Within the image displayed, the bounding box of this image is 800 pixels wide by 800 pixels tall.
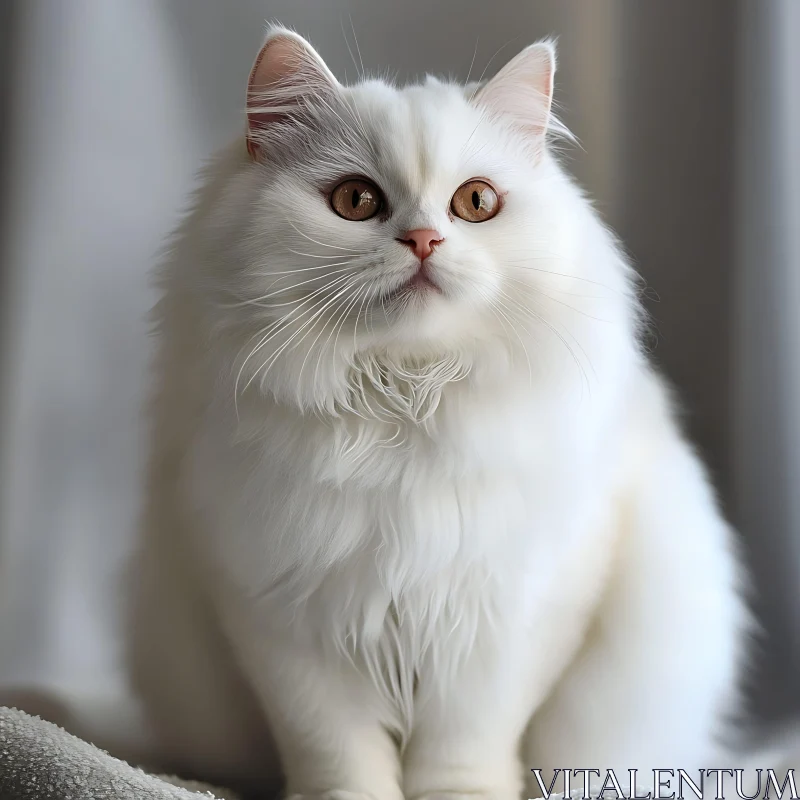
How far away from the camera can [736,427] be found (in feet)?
5.86

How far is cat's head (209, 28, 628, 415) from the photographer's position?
41.8 inches

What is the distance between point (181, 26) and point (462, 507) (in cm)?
122

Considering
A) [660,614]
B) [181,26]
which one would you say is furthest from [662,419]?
[181,26]

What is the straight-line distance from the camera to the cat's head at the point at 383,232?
3.48 feet

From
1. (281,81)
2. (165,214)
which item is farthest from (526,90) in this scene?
(165,214)

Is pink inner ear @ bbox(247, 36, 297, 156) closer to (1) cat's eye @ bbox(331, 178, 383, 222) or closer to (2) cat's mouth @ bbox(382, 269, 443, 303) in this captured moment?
(1) cat's eye @ bbox(331, 178, 383, 222)

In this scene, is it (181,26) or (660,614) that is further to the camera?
(181,26)

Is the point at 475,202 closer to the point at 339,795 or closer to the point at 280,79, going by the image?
the point at 280,79

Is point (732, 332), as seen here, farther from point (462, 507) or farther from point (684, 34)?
point (462, 507)

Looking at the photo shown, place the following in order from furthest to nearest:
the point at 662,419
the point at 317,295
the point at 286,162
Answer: the point at 662,419 → the point at 286,162 → the point at 317,295

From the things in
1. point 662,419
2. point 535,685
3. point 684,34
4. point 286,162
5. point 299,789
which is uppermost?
point 684,34

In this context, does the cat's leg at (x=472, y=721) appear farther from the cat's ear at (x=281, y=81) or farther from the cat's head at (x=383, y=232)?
the cat's ear at (x=281, y=81)

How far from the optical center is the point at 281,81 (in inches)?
46.9

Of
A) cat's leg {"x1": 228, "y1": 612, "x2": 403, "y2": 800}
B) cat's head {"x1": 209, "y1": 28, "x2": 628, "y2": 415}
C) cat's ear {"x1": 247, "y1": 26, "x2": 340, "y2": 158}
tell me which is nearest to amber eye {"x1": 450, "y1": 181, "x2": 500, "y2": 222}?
cat's head {"x1": 209, "y1": 28, "x2": 628, "y2": 415}
